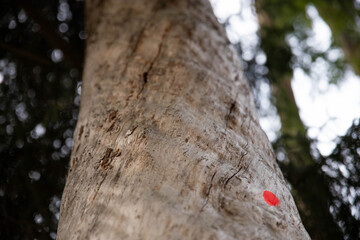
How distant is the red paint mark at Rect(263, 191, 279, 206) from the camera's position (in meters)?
0.98

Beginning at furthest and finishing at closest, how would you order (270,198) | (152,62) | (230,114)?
(152,62) → (230,114) → (270,198)

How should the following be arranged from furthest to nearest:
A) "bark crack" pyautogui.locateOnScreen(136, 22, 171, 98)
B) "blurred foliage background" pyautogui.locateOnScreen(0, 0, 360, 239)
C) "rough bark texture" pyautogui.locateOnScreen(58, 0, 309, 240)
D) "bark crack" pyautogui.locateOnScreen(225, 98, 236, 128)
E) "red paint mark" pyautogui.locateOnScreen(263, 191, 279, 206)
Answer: "blurred foliage background" pyautogui.locateOnScreen(0, 0, 360, 239) < "bark crack" pyautogui.locateOnScreen(136, 22, 171, 98) < "bark crack" pyautogui.locateOnScreen(225, 98, 236, 128) < "red paint mark" pyautogui.locateOnScreen(263, 191, 279, 206) < "rough bark texture" pyautogui.locateOnScreen(58, 0, 309, 240)

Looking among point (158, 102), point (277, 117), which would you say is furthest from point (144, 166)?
point (277, 117)

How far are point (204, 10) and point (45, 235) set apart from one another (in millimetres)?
1859

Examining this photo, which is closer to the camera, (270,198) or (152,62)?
(270,198)

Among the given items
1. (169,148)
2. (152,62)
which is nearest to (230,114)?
(169,148)

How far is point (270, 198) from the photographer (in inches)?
39.0

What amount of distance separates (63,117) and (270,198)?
7.66 ft

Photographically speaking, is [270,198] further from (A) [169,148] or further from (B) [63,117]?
(B) [63,117]

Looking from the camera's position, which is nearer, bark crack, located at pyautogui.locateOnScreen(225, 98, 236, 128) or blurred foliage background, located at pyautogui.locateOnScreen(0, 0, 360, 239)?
bark crack, located at pyautogui.locateOnScreen(225, 98, 236, 128)

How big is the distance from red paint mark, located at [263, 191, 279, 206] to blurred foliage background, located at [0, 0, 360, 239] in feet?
3.45

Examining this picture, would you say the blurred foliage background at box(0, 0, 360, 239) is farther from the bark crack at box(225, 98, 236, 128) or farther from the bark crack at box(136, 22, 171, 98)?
the bark crack at box(136, 22, 171, 98)

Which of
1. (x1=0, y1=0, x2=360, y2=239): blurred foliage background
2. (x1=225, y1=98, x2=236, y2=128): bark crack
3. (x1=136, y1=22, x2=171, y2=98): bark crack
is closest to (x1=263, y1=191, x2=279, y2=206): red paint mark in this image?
(x1=225, y1=98, x2=236, y2=128): bark crack

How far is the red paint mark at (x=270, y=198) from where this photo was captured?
976 millimetres
